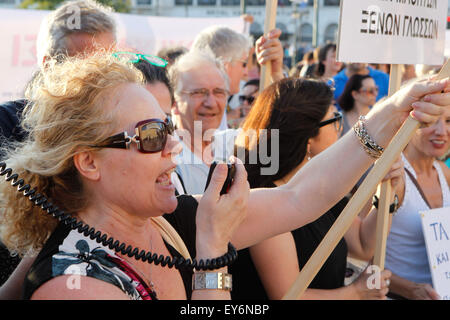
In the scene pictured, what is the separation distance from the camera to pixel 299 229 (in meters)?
2.31

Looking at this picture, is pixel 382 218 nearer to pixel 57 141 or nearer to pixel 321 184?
pixel 321 184

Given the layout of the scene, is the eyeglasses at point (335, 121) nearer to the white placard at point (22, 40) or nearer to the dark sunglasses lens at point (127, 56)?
the dark sunglasses lens at point (127, 56)

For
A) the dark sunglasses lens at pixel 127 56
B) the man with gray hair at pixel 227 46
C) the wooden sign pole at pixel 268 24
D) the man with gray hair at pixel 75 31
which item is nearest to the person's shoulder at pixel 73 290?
the dark sunglasses lens at pixel 127 56

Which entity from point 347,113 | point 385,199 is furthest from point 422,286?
point 347,113

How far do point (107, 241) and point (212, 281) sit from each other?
0.95 feet

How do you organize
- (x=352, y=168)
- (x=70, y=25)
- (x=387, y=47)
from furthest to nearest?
(x=70, y=25)
(x=387, y=47)
(x=352, y=168)

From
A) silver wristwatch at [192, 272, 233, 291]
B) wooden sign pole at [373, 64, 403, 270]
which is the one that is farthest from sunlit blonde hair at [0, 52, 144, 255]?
wooden sign pole at [373, 64, 403, 270]

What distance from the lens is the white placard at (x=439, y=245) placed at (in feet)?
9.37

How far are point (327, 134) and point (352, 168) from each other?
798 mm

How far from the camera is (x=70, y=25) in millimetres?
2609

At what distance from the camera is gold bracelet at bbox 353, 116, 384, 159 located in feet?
5.95

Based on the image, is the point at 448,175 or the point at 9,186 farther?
the point at 448,175

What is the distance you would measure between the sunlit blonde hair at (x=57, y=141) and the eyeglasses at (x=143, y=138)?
25mm

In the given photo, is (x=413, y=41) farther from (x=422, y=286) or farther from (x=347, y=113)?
(x=347, y=113)
